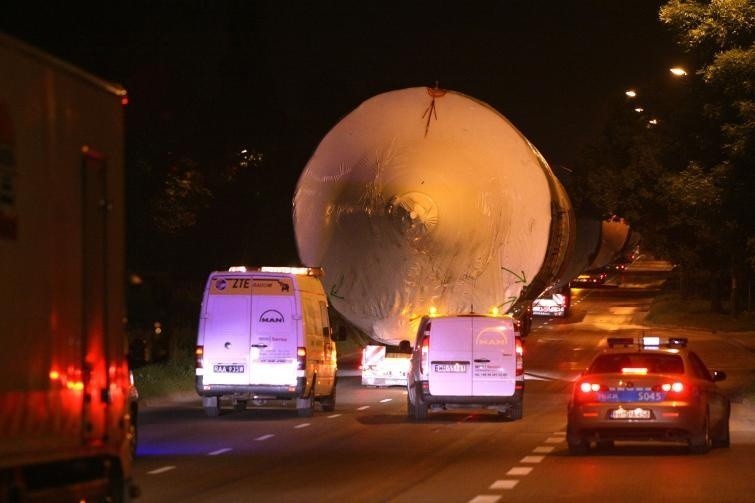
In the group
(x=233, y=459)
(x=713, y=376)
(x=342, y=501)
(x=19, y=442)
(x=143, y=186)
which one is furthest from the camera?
(x=143, y=186)

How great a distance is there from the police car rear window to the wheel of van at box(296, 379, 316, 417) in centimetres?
777

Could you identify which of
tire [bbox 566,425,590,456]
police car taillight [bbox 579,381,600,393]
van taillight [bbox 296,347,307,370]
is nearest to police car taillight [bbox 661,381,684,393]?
police car taillight [bbox 579,381,600,393]

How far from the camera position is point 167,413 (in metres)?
28.6

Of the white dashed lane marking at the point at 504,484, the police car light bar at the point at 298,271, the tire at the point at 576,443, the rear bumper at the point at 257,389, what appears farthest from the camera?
the police car light bar at the point at 298,271

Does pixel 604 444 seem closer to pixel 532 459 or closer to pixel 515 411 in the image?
pixel 532 459

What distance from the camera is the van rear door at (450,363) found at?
26391 mm

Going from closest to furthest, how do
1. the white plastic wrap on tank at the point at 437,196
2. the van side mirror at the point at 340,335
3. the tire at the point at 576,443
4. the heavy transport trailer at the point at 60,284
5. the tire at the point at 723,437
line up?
the heavy transport trailer at the point at 60,284
the tire at the point at 576,443
the tire at the point at 723,437
the van side mirror at the point at 340,335
the white plastic wrap on tank at the point at 437,196

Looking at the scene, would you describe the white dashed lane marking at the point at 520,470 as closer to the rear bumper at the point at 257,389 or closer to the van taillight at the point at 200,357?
the rear bumper at the point at 257,389

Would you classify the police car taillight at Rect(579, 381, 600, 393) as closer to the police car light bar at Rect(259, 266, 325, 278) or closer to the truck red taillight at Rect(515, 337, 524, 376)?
the truck red taillight at Rect(515, 337, 524, 376)

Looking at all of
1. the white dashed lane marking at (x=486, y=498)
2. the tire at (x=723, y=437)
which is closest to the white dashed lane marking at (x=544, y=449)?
the tire at (x=723, y=437)

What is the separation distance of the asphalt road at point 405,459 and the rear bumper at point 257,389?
478mm

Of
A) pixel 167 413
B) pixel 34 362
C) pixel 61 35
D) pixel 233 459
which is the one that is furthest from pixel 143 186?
pixel 34 362

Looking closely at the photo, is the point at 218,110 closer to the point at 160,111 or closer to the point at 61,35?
the point at 160,111

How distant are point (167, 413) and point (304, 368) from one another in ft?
10.9
